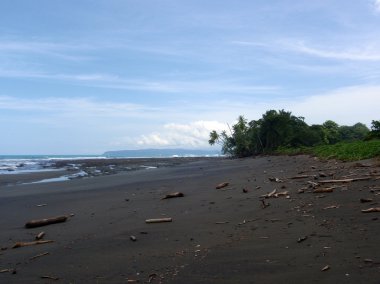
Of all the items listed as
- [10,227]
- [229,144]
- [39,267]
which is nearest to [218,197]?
[10,227]

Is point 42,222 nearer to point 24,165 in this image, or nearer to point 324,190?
point 324,190

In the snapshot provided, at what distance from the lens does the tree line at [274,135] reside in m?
54.7

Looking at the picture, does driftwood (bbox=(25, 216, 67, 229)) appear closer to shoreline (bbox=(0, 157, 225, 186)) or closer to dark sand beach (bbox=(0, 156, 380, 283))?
dark sand beach (bbox=(0, 156, 380, 283))

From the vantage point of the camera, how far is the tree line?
54719mm

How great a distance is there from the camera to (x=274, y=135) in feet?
188

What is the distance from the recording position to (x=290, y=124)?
56281 millimetres

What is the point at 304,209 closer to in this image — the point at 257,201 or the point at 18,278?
the point at 257,201

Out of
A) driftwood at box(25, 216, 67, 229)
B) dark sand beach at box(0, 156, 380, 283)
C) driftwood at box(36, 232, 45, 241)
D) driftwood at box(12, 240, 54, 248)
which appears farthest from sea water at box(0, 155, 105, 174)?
driftwood at box(12, 240, 54, 248)

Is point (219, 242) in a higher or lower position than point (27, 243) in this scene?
higher

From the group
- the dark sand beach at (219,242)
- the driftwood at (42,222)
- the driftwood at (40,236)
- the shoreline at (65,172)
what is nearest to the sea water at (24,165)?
the shoreline at (65,172)

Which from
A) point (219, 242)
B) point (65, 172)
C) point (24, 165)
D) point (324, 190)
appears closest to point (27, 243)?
point (219, 242)

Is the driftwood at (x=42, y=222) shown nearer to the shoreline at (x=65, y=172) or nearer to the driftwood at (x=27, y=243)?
the driftwood at (x=27, y=243)

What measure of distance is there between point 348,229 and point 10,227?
7.53m

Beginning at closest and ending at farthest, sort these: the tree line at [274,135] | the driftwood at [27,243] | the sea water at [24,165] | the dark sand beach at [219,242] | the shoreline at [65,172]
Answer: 1. the dark sand beach at [219,242]
2. the driftwood at [27,243]
3. the shoreline at [65,172]
4. the sea water at [24,165]
5. the tree line at [274,135]
